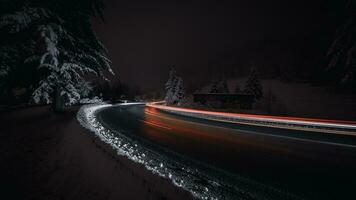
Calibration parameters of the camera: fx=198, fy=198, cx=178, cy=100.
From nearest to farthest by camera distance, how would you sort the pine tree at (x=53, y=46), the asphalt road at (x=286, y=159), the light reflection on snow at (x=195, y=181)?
the light reflection on snow at (x=195, y=181) → the asphalt road at (x=286, y=159) → the pine tree at (x=53, y=46)

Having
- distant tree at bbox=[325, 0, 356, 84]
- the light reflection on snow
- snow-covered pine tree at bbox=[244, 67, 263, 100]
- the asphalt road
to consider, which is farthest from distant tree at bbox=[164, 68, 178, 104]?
the light reflection on snow

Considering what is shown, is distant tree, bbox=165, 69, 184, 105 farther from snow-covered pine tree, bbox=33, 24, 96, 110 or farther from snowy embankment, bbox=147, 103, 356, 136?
snow-covered pine tree, bbox=33, 24, 96, 110

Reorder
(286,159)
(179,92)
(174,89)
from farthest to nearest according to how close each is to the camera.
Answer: (174,89), (179,92), (286,159)

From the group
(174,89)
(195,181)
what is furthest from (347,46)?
(174,89)

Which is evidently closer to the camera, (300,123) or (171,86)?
(300,123)

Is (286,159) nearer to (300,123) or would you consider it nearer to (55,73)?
(300,123)

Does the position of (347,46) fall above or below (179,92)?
above

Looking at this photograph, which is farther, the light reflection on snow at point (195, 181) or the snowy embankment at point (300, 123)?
the snowy embankment at point (300, 123)

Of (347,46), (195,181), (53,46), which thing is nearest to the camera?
(195,181)

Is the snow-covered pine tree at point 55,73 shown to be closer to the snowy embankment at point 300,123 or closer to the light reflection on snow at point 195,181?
the light reflection on snow at point 195,181

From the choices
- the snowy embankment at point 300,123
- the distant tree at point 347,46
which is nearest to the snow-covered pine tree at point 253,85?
the snowy embankment at point 300,123

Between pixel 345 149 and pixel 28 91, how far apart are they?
735 inches

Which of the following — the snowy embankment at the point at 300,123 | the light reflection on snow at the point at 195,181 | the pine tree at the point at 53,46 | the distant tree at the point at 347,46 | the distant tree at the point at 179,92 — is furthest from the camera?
the distant tree at the point at 179,92

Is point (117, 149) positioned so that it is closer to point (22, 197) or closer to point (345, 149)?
point (22, 197)
